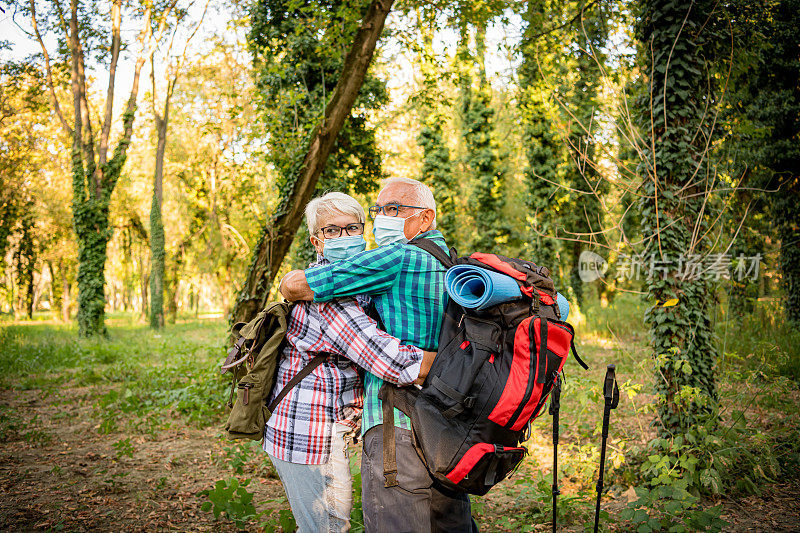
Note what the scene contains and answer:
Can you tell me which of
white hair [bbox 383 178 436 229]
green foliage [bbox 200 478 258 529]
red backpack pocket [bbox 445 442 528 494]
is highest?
white hair [bbox 383 178 436 229]

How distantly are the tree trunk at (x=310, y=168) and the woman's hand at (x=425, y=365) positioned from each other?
14.9 feet

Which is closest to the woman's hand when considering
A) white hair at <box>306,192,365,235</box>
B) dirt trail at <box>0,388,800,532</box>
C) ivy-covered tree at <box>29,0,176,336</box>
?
white hair at <box>306,192,365,235</box>

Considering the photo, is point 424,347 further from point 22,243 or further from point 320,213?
point 22,243

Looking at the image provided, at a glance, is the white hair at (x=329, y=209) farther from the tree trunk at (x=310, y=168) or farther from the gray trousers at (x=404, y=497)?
the tree trunk at (x=310, y=168)

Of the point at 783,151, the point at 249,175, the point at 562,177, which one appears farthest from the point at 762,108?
the point at 249,175

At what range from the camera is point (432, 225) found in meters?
2.45

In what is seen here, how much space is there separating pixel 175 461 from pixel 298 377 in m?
4.53

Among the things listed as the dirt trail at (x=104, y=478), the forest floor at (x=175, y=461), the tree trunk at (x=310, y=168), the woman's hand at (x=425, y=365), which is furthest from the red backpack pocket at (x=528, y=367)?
the tree trunk at (x=310, y=168)

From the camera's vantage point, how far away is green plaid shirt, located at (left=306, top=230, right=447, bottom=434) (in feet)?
7.02

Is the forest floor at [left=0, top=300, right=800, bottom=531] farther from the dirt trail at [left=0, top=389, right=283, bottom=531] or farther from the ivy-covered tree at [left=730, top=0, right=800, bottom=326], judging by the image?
the ivy-covered tree at [left=730, top=0, right=800, bottom=326]

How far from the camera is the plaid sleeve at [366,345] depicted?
2076 millimetres

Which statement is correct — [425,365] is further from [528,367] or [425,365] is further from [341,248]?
[341,248]

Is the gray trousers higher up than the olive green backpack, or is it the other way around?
the olive green backpack

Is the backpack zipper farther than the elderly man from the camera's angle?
Yes
